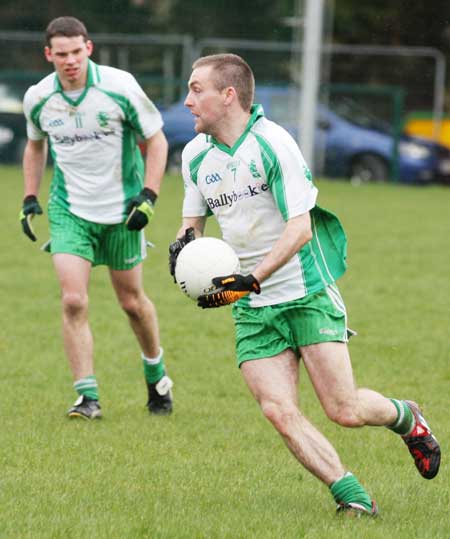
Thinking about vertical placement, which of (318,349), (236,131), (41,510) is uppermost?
(236,131)

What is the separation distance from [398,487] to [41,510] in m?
1.71

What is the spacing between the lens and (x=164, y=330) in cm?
1099

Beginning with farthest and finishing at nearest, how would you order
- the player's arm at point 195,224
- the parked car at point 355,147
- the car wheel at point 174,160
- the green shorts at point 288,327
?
the parked car at point 355,147, the car wheel at point 174,160, the player's arm at point 195,224, the green shorts at point 288,327

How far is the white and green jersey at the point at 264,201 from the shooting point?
17.9 ft

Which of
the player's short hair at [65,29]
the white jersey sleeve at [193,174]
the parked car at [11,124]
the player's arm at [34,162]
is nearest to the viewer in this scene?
the white jersey sleeve at [193,174]

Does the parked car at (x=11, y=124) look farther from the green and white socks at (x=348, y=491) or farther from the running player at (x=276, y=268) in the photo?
the green and white socks at (x=348, y=491)

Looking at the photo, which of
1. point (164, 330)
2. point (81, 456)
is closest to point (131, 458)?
point (81, 456)

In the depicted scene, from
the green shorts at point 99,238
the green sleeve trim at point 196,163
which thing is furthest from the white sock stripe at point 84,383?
the green sleeve trim at point 196,163

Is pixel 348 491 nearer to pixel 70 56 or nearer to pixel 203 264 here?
pixel 203 264

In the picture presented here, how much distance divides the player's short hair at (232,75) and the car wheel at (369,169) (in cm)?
2250

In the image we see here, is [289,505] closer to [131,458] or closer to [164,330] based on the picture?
[131,458]

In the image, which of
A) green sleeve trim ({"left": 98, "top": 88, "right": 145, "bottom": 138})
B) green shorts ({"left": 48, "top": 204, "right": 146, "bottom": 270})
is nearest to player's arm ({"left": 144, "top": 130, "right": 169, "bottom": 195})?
green sleeve trim ({"left": 98, "top": 88, "right": 145, "bottom": 138})

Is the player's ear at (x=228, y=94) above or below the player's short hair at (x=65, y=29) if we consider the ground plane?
above

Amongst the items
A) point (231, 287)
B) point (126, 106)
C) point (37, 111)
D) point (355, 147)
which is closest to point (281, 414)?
point (231, 287)
